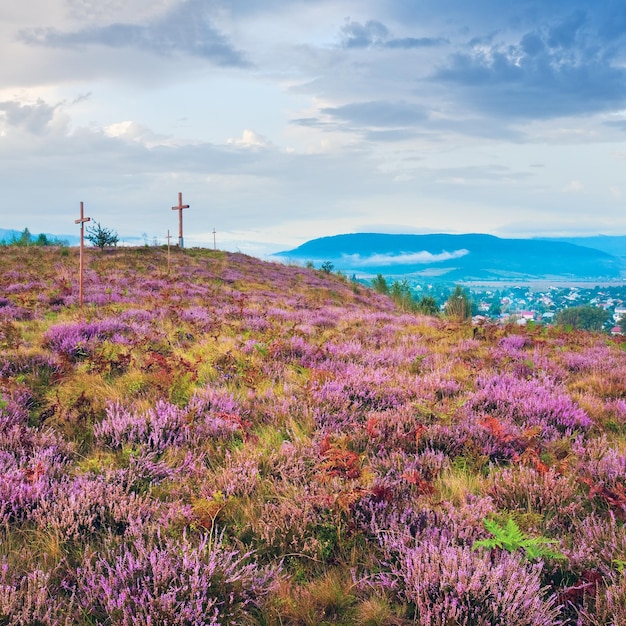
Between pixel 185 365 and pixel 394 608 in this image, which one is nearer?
pixel 394 608

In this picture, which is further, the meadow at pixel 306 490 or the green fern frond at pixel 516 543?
the green fern frond at pixel 516 543

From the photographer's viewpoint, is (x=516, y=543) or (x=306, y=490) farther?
(x=306, y=490)

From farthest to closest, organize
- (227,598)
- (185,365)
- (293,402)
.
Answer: (185,365), (293,402), (227,598)

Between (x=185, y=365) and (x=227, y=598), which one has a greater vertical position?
(x=185, y=365)

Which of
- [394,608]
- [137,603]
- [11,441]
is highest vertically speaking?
[11,441]

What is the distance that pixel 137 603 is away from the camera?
2.13 metres

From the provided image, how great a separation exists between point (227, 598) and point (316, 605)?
0.45 meters

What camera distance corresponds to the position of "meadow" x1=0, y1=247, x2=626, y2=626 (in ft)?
7.42

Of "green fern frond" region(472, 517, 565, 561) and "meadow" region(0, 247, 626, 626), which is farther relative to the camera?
"green fern frond" region(472, 517, 565, 561)

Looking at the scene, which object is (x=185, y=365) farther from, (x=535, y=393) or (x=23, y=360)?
(x=535, y=393)

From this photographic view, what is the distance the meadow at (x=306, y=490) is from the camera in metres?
2.26

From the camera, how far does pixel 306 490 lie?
10.2 feet

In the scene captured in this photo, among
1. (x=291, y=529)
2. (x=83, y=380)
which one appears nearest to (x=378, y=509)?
(x=291, y=529)

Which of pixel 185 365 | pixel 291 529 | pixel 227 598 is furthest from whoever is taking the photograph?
pixel 185 365
